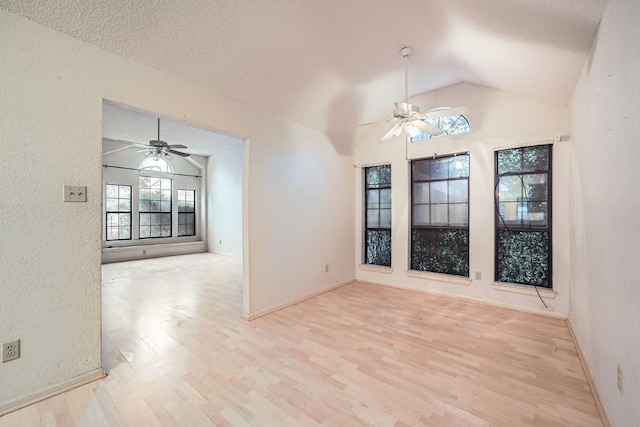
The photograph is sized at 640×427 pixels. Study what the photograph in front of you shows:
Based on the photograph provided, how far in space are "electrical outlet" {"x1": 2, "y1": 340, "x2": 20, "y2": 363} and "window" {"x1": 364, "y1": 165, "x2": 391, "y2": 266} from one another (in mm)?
4477

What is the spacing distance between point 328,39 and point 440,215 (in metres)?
3.09

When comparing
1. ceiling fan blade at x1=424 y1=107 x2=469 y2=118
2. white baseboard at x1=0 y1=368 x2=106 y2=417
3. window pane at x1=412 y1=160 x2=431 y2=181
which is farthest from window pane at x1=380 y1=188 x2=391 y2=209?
white baseboard at x1=0 y1=368 x2=106 y2=417

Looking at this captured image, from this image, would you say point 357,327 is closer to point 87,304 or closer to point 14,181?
point 87,304

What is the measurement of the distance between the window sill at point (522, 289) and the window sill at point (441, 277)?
36 centimetres

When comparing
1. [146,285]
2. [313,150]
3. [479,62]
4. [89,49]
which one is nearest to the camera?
[89,49]

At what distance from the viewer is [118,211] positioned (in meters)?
7.25

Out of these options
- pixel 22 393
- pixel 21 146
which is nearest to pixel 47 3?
pixel 21 146

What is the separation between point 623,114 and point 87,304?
12.2 feet

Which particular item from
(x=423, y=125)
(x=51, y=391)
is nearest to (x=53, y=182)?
(x=51, y=391)

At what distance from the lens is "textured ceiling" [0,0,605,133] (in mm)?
1912

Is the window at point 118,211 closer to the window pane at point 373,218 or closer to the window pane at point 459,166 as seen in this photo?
the window pane at point 373,218

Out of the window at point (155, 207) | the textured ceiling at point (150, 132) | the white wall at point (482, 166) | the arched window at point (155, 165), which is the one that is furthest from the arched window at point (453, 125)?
the window at point (155, 207)

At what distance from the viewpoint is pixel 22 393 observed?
1809 millimetres

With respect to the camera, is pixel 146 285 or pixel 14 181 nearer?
pixel 14 181
